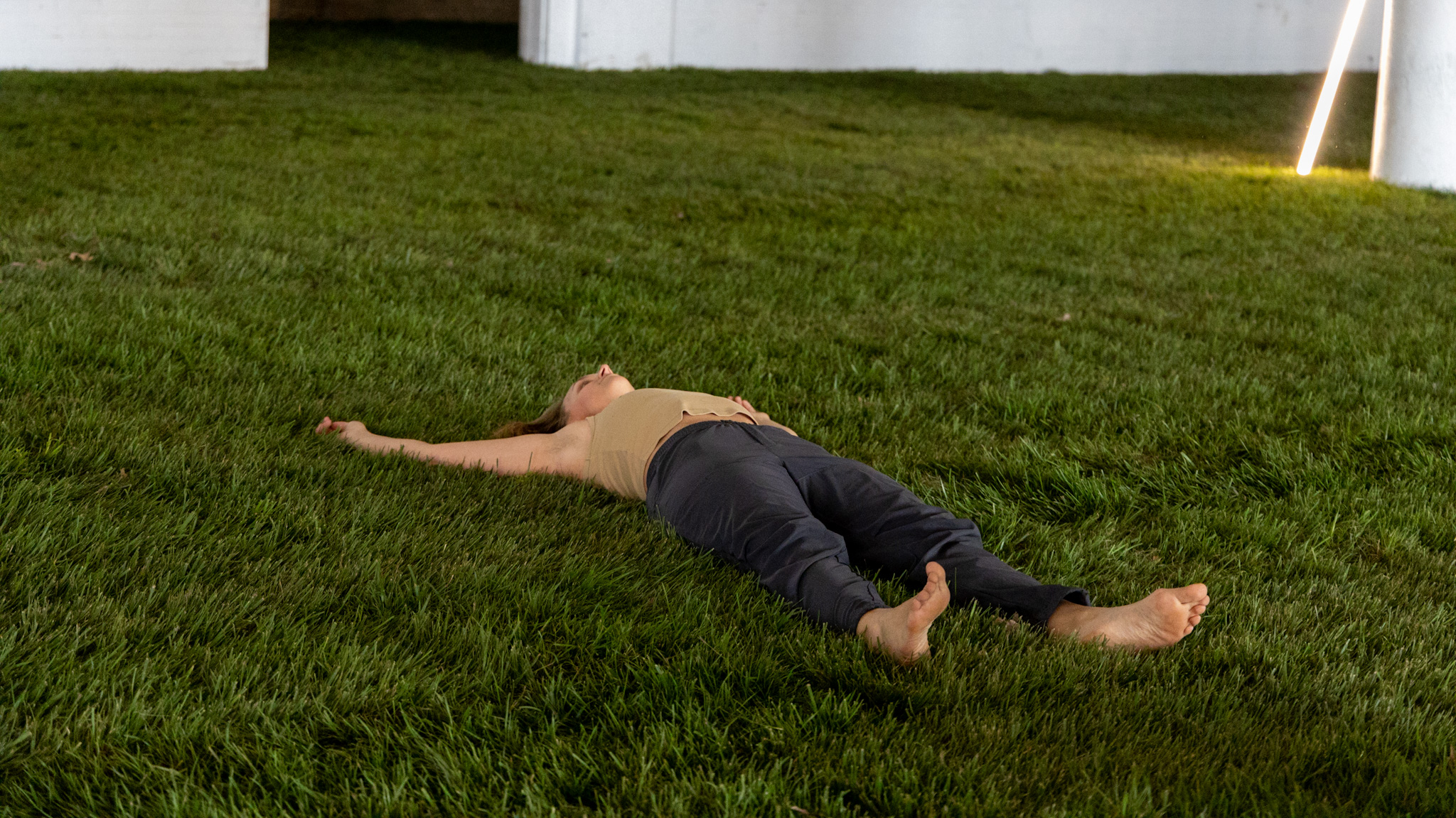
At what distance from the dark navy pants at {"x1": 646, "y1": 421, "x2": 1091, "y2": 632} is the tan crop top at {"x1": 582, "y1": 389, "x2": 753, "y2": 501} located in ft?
0.27

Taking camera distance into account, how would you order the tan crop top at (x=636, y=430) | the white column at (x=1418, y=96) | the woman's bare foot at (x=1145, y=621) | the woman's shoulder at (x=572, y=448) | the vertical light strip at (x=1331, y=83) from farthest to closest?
the vertical light strip at (x=1331, y=83), the white column at (x=1418, y=96), the woman's shoulder at (x=572, y=448), the tan crop top at (x=636, y=430), the woman's bare foot at (x=1145, y=621)

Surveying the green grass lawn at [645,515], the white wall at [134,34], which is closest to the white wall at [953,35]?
the white wall at [134,34]

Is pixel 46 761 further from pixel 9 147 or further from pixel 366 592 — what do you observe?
pixel 9 147

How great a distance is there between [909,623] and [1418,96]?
8938 mm

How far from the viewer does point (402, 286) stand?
5238 mm

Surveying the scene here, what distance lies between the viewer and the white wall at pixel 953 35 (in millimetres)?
17172

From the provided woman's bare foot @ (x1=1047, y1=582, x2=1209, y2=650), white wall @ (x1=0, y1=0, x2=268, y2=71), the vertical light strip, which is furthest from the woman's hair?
white wall @ (x1=0, y1=0, x2=268, y2=71)

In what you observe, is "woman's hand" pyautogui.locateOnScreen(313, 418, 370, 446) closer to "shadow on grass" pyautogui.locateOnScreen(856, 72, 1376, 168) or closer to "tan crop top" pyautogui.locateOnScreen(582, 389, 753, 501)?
"tan crop top" pyautogui.locateOnScreen(582, 389, 753, 501)

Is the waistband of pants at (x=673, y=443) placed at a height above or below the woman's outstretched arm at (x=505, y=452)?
Answer: above

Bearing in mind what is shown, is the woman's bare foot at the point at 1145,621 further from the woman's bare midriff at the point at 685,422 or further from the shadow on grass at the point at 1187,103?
the shadow on grass at the point at 1187,103

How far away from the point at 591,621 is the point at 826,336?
273 centimetres

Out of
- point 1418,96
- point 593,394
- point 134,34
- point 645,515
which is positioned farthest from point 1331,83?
point 134,34

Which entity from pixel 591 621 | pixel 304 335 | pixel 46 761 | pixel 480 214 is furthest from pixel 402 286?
pixel 46 761

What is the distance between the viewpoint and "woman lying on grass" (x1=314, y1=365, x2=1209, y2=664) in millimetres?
2361
